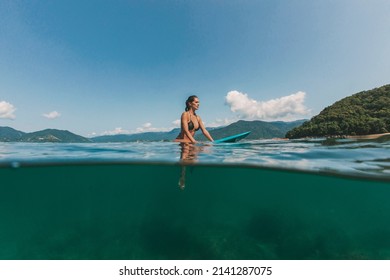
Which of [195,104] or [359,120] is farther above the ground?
[359,120]

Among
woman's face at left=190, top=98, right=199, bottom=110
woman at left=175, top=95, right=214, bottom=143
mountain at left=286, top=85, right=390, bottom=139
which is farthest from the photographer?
mountain at left=286, top=85, right=390, bottom=139

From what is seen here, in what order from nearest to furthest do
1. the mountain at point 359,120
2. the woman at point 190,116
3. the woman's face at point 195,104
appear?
the woman at point 190,116
the woman's face at point 195,104
the mountain at point 359,120

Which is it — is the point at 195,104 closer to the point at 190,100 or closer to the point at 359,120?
the point at 190,100

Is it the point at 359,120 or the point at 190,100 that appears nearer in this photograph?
the point at 190,100

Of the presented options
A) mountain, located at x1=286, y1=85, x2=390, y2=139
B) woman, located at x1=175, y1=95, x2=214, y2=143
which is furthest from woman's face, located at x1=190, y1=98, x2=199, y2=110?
mountain, located at x1=286, y1=85, x2=390, y2=139

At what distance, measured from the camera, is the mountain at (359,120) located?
36625 millimetres

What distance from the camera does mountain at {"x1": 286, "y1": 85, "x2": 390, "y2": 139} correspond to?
3662 cm

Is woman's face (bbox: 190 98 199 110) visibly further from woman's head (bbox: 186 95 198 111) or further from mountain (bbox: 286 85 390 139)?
mountain (bbox: 286 85 390 139)

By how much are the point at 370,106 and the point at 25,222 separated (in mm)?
71552

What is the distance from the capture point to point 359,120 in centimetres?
4006

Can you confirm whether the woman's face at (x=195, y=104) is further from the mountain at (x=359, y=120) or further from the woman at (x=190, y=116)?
the mountain at (x=359, y=120)

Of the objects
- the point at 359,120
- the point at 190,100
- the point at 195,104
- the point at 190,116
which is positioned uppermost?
the point at 359,120

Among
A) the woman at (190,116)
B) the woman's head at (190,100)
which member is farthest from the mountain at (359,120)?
the woman's head at (190,100)

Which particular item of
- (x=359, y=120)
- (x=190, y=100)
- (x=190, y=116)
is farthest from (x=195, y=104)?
(x=359, y=120)
